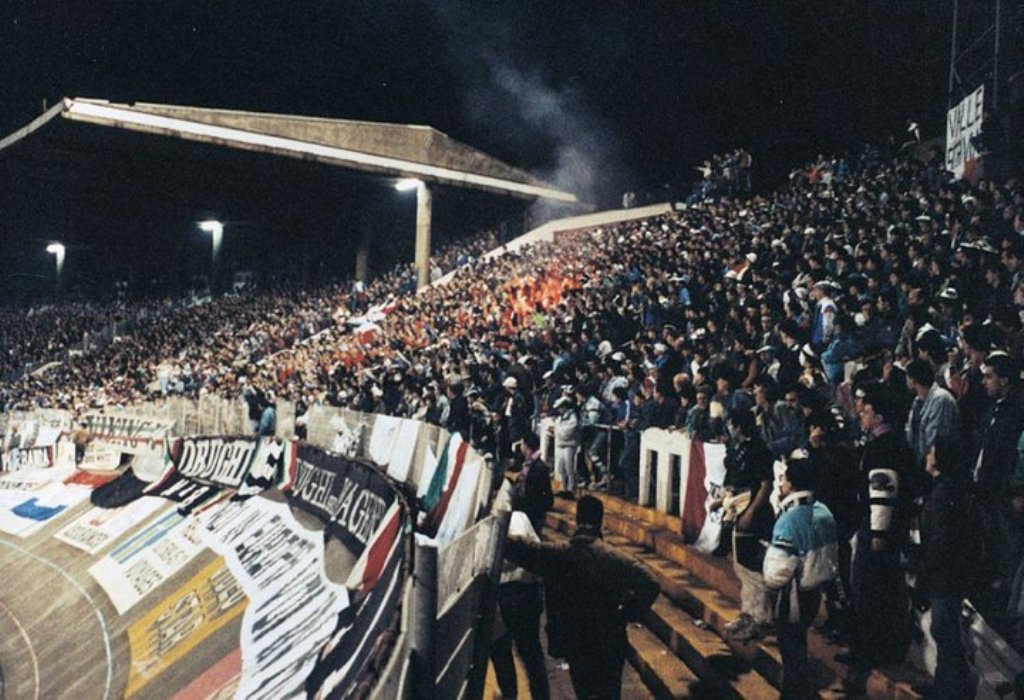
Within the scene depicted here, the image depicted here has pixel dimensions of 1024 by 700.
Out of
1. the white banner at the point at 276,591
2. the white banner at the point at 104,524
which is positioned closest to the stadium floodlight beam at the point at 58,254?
the white banner at the point at 104,524

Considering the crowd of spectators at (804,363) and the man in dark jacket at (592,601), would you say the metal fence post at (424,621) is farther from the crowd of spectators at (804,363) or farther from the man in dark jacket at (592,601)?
the crowd of spectators at (804,363)

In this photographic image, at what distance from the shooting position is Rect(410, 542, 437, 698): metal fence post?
3.51 m

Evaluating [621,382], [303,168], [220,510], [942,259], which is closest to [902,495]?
[942,259]

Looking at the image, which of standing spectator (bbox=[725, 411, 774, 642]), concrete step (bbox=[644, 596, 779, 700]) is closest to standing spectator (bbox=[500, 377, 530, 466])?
concrete step (bbox=[644, 596, 779, 700])

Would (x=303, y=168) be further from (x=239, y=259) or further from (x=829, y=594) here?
(x=829, y=594)

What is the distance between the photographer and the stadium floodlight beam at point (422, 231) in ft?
113

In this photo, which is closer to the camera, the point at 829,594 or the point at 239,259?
the point at 829,594

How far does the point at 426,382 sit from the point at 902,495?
13.8 metres

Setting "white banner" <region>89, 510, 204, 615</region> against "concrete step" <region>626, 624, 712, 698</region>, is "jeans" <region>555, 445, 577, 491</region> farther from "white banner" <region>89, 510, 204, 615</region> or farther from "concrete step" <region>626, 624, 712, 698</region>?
"white banner" <region>89, 510, 204, 615</region>

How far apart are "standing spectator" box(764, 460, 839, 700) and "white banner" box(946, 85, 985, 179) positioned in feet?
42.2

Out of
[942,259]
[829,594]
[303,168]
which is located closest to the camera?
[829,594]

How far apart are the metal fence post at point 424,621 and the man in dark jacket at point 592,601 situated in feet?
4.16

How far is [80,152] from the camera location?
3497 cm

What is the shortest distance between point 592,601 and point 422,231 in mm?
30692
